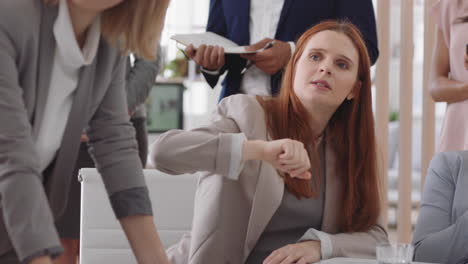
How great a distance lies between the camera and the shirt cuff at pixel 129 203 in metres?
1.12

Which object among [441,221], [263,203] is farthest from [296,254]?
[441,221]

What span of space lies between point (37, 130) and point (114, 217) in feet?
3.11

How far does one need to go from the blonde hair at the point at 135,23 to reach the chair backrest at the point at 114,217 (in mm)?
898

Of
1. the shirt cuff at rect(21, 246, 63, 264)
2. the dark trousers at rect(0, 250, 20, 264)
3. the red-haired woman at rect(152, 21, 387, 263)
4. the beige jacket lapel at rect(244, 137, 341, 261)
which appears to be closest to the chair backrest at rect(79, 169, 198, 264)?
the red-haired woman at rect(152, 21, 387, 263)

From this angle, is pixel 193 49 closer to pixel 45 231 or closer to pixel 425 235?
pixel 425 235

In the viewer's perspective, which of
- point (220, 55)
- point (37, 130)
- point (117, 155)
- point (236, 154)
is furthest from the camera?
point (220, 55)

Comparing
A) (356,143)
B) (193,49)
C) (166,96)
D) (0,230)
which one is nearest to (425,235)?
(356,143)

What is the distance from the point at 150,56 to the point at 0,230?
0.34 m

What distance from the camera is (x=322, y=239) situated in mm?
1677

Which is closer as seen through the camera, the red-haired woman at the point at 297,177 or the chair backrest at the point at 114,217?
the red-haired woman at the point at 297,177

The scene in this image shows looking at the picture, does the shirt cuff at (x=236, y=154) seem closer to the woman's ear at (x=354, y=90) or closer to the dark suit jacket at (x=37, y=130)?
the dark suit jacket at (x=37, y=130)

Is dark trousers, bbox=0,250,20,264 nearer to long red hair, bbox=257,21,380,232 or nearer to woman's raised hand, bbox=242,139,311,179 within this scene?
woman's raised hand, bbox=242,139,311,179

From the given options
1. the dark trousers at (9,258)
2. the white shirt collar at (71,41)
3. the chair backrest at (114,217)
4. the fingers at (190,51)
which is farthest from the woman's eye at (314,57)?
the dark trousers at (9,258)

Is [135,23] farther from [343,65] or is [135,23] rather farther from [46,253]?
[343,65]
